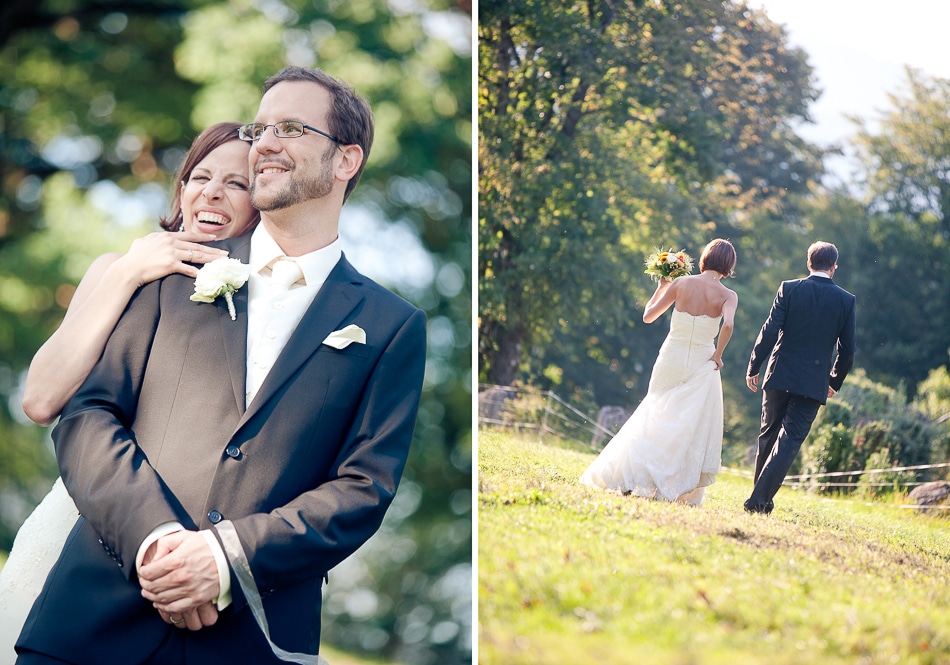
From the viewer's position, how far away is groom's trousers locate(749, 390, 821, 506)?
4863 millimetres

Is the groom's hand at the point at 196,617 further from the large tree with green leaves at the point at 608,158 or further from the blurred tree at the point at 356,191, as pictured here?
the blurred tree at the point at 356,191

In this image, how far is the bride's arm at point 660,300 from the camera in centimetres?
508

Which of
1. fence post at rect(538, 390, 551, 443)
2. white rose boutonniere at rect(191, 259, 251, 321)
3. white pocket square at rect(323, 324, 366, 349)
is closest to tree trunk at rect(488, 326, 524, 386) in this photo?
fence post at rect(538, 390, 551, 443)

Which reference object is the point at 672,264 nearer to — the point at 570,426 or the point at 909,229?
the point at 570,426

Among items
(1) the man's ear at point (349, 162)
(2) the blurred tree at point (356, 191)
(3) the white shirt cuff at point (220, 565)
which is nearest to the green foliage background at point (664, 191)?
(2) the blurred tree at point (356, 191)

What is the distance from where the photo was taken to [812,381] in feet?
15.8

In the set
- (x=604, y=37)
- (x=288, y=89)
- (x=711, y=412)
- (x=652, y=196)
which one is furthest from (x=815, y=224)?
(x=288, y=89)

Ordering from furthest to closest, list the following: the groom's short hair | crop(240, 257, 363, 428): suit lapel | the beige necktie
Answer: the groom's short hair, the beige necktie, crop(240, 257, 363, 428): suit lapel

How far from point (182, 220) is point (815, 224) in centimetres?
331

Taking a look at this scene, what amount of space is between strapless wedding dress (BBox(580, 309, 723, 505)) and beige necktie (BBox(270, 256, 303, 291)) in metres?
2.16

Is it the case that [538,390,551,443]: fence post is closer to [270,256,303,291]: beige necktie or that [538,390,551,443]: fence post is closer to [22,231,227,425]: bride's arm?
[270,256,303,291]: beige necktie

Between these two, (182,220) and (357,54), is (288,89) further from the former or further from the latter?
(357,54)

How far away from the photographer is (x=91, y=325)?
3447 mm

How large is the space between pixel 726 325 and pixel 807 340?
1.37 ft
